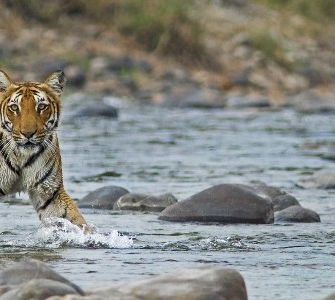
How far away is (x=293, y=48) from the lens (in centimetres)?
3198

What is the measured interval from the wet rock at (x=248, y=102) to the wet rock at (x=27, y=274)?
18.0m

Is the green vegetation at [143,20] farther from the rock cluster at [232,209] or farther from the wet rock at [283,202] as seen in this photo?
the rock cluster at [232,209]

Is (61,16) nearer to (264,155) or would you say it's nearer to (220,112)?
(220,112)

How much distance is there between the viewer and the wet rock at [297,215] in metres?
10.5

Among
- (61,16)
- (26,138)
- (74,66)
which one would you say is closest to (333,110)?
(74,66)

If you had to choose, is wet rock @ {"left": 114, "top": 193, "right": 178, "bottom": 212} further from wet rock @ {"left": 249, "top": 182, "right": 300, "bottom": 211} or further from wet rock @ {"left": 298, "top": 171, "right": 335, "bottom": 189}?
wet rock @ {"left": 298, "top": 171, "right": 335, "bottom": 189}

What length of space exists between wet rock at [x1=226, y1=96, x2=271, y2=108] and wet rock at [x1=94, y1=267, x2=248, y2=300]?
59.6 ft

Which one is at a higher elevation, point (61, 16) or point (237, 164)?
point (61, 16)

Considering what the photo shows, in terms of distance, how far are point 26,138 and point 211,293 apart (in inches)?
114

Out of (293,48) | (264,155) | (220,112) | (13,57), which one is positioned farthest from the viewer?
(293,48)

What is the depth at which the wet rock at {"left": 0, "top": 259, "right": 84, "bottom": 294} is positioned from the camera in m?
6.62

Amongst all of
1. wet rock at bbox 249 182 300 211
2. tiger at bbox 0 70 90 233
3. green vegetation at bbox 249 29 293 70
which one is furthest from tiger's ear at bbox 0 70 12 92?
green vegetation at bbox 249 29 293 70

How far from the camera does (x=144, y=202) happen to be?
1138cm

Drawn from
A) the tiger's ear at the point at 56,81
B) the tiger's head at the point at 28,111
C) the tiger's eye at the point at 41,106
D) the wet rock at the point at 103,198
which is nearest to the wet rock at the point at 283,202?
the wet rock at the point at 103,198
